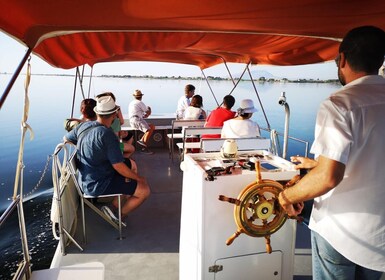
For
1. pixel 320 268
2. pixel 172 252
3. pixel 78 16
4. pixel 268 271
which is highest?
pixel 78 16

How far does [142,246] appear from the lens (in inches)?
103

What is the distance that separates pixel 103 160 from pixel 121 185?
Result: 0.29 m

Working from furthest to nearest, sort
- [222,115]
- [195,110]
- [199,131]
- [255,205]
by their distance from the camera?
1. [195,110]
2. [222,115]
3. [199,131]
4. [255,205]

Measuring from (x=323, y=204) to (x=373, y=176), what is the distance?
0.75 ft

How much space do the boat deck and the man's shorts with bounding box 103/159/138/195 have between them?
15.5 inches

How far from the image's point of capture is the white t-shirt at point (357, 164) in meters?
1.10

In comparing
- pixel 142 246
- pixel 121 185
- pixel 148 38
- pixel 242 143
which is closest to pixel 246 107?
pixel 242 143

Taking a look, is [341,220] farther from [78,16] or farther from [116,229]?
[116,229]

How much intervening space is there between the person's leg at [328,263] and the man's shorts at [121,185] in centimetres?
182

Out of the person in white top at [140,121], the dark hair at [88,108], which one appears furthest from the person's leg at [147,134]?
the dark hair at [88,108]

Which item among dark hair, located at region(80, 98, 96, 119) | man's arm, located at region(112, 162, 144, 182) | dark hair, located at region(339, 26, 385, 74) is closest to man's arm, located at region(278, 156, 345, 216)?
dark hair, located at region(339, 26, 385, 74)

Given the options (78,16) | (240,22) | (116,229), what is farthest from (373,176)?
(116,229)

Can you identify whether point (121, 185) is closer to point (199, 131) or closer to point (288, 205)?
point (199, 131)

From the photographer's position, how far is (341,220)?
3.99ft
